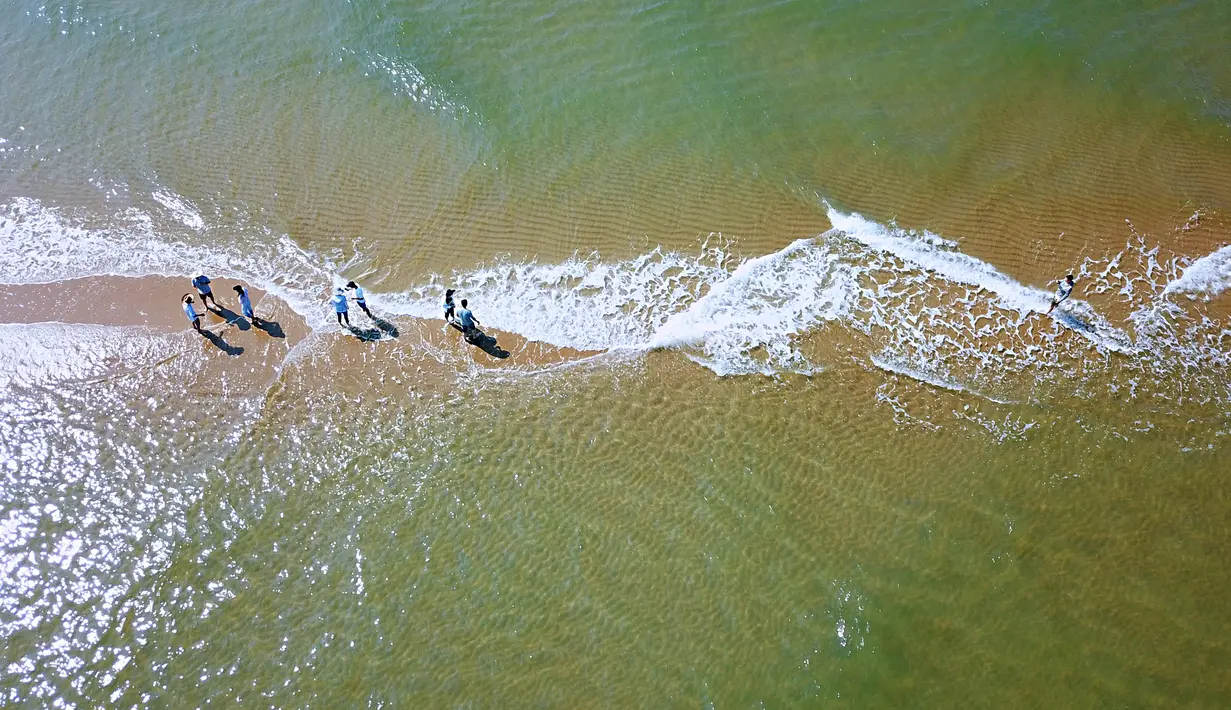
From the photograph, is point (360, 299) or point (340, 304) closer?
point (340, 304)

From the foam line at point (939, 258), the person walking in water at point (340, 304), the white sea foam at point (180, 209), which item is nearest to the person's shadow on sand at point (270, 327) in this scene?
the person walking in water at point (340, 304)

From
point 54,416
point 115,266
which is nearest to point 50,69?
point 115,266

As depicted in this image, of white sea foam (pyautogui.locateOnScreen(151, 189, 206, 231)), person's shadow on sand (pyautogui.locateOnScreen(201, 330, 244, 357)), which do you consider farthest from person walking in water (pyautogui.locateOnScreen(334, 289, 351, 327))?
white sea foam (pyautogui.locateOnScreen(151, 189, 206, 231))

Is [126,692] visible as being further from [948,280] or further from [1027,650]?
[948,280]

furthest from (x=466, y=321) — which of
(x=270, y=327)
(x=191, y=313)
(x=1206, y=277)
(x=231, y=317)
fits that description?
(x=1206, y=277)

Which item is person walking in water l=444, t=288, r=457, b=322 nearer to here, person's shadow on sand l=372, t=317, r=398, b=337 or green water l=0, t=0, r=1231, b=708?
green water l=0, t=0, r=1231, b=708

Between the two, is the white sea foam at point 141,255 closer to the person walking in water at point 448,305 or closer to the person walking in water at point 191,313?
the person walking in water at point 191,313

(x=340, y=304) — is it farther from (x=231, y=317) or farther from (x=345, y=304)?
(x=231, y=317)
